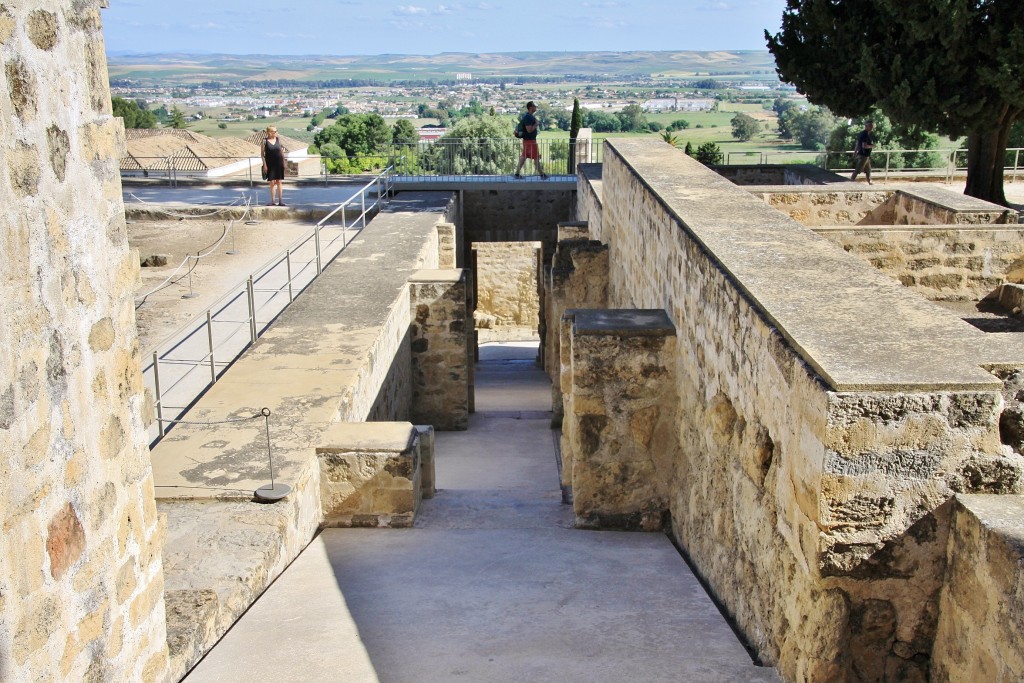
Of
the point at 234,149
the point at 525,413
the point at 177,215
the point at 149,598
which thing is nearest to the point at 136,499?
the point at 149,598

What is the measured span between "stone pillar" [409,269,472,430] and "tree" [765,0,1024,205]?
27.5 feet

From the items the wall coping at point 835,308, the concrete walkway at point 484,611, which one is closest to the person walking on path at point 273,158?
the concrete walkway at point 484,611

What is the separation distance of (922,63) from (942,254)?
318 inches

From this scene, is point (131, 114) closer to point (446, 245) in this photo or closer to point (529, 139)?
point (529, 139)

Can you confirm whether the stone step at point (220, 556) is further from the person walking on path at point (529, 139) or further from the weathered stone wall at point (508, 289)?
the weathered stone wall at point (508, 289)

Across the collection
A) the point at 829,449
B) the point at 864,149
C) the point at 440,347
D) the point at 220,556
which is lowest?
the point at 440,347

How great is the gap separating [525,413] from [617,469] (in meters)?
6.98

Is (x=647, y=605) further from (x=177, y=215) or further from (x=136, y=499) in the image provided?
(x=177, y=215)

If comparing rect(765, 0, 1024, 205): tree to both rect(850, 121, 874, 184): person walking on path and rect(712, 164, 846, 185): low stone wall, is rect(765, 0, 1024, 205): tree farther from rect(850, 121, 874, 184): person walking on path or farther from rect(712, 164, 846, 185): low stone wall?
rect(712, 164, 846, 185): low stone wall

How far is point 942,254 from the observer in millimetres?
8430

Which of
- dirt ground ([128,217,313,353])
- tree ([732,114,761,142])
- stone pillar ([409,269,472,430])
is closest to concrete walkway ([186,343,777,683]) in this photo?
dirt ground ([128,217,313,353])

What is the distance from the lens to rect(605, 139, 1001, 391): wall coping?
136 inches

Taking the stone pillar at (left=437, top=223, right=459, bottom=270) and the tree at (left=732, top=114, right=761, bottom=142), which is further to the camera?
the tree at (left=732, top=114, right=761, bottom=142)

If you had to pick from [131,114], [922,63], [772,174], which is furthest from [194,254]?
[131,114]
